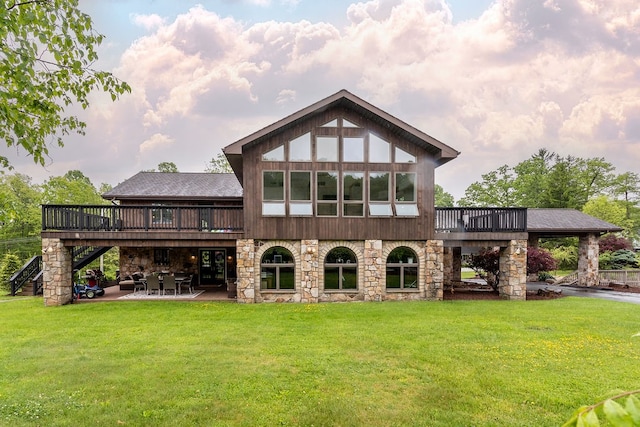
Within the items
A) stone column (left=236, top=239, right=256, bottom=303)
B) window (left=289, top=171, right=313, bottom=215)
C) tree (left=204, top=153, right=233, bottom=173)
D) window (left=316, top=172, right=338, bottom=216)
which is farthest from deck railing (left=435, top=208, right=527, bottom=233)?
tree (left=204, top=153, right=233, bottom=173)

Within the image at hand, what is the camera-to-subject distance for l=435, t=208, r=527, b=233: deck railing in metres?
13.9

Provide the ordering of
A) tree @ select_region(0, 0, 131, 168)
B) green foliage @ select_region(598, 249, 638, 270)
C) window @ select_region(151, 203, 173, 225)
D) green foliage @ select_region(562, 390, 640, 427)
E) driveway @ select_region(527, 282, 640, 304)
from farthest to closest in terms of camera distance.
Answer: green foliage @ select_region(598, 249, 638, 270) < driveway @ select_region(527, 282, 640, 304) < window @ select_region(151, 203, 173, 225) < tree @ select_region(0, 0, 131, 168) < green foliage @ select_region(562, 390, 640, 427)

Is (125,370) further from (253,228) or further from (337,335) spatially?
(253,228)


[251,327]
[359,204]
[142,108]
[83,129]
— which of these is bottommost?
[251,327]

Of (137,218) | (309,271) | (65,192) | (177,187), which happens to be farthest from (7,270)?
(309,271)

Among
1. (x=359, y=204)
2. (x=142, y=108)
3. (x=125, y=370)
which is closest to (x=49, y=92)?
(x=125, y=370)

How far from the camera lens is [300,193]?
1318cm

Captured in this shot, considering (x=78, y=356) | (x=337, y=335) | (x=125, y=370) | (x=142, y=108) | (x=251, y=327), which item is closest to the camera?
(x=125, y=370)

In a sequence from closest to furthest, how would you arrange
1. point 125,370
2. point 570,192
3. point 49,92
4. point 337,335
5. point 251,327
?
point 49,92 → point 125,370 → point 337,335 → point 251,327 → point 570,192

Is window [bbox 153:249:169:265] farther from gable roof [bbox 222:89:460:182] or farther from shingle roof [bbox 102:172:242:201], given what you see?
gable roof [bbox 222:89:460:182]

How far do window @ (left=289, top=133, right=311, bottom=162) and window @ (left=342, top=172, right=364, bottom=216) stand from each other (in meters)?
1.71

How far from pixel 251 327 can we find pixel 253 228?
464 cm

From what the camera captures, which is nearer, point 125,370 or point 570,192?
point 125,370

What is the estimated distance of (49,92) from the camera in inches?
165
